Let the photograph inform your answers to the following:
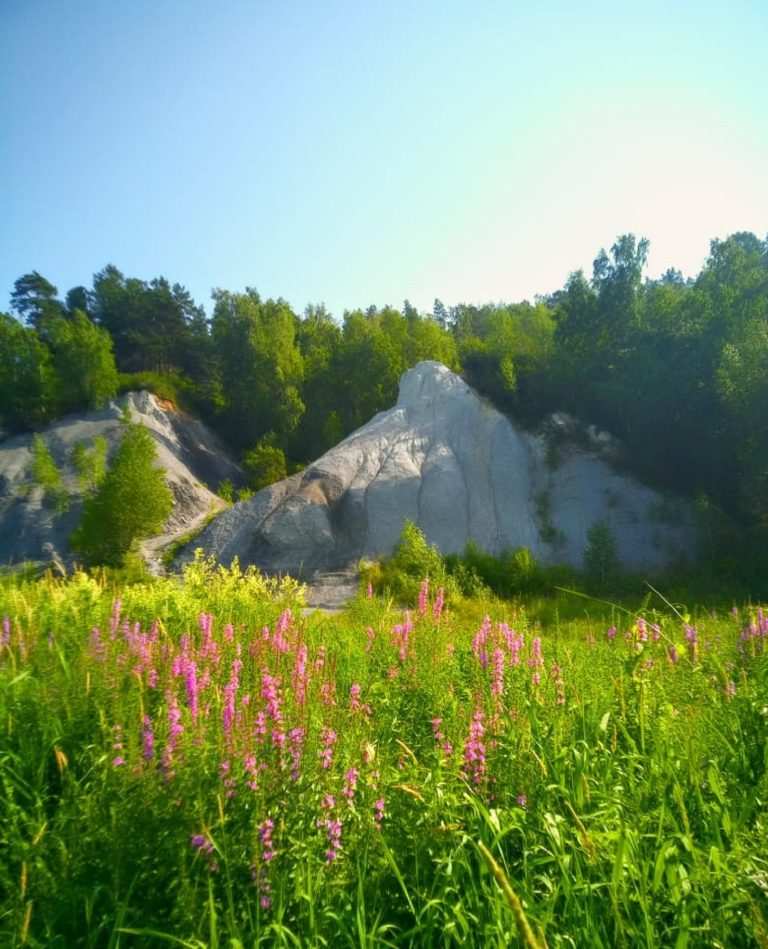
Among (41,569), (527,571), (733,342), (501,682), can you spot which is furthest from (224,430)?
(501,682)

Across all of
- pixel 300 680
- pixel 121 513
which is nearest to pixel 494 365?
pixel 121 513

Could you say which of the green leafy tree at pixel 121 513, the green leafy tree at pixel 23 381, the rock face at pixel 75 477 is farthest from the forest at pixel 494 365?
the green leafy tree at pixel 121 513

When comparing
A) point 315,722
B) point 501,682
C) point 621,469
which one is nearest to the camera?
point 315,722

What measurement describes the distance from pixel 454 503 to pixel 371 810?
78.4ft

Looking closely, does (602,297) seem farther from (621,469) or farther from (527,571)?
(527,571)

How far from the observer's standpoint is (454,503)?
85.4ft

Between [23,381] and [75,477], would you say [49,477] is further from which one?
[23,381]

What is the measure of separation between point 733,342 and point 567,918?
25282mm

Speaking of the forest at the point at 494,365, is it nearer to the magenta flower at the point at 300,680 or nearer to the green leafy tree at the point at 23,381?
the green leafy tree at the point at 23,381

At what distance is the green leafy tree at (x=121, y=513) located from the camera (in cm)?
2403

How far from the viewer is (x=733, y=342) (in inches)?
850

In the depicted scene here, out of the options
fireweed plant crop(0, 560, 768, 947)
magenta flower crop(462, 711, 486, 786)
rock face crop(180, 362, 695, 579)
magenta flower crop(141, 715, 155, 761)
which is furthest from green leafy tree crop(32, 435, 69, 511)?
magenta flower crop(462, 711, 486, 786)

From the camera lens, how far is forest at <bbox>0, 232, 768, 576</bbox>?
21.9 metres

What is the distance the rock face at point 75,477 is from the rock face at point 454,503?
6.53 m
